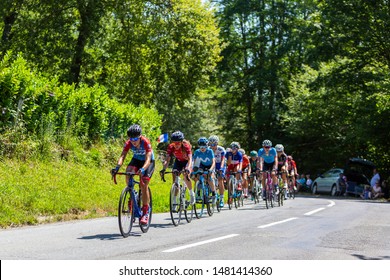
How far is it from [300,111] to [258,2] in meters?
9.76

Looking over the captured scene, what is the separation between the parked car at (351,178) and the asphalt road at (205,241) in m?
23.6

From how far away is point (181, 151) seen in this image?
1409 centimetres

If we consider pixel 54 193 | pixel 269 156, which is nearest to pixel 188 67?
pixel 269 156

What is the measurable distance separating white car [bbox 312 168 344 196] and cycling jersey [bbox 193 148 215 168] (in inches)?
900

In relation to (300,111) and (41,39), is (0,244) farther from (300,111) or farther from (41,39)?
(300,111)

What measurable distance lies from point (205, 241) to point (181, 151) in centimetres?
403

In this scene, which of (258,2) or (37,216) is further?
(258,2)

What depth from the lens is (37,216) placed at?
13227 millimetres

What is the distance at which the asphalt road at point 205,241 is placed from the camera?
8624 millimetres

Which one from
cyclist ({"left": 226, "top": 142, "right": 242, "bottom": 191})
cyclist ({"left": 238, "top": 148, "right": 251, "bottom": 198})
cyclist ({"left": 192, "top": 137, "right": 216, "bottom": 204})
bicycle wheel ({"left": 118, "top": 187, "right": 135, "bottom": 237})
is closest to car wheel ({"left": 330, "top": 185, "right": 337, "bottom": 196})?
cyclist ({"left": 238, "top": 148, "right": 251, "bottom": 198})

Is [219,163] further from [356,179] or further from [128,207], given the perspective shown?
[356,179]

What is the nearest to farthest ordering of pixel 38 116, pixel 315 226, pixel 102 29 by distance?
pixel 315 226, pixel 38 116, pixel 102 29
